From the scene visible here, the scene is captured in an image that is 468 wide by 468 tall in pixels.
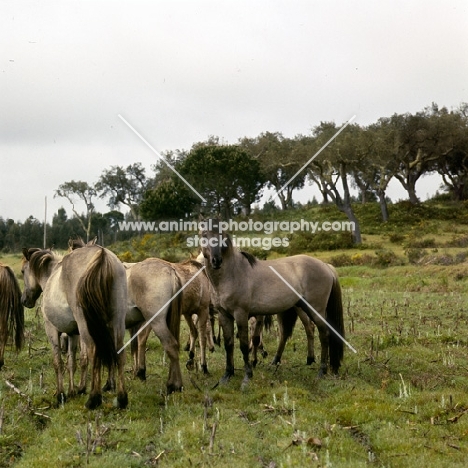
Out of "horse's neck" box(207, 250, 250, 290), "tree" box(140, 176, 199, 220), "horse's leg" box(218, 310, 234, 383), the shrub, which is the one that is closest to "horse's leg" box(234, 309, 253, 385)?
"horse's leg" box(218, 310, 234, 383)

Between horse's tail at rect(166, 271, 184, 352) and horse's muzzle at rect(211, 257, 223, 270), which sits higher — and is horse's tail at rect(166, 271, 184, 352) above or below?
below

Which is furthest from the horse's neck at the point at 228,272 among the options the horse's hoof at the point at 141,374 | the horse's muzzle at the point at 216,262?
the horse's hoof at the point at 141,374

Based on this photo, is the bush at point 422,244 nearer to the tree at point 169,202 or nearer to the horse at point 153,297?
the tree at point 169,202

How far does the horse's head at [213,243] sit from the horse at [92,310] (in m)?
1.71

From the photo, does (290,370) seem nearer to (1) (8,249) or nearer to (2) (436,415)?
(2) (436,415)

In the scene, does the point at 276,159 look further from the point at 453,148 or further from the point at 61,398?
the point at 61,398

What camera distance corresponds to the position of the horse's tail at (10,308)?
9902mm

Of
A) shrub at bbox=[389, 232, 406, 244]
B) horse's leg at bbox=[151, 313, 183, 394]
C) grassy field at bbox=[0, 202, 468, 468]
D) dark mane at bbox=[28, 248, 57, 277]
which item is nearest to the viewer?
grassy field at bbox=[0, 202, 468, 468]

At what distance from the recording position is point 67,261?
7742 millimetres

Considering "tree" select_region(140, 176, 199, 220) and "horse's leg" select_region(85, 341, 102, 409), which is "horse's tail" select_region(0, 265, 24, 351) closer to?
"horse's leg" select_region(85, 341, 102, 409)

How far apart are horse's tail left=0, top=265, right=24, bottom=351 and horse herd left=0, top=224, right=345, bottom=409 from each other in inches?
0.8

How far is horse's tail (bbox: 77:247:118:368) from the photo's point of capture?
709cm

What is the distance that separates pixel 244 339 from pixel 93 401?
2946 mm

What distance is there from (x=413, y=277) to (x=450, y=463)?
18002mm
